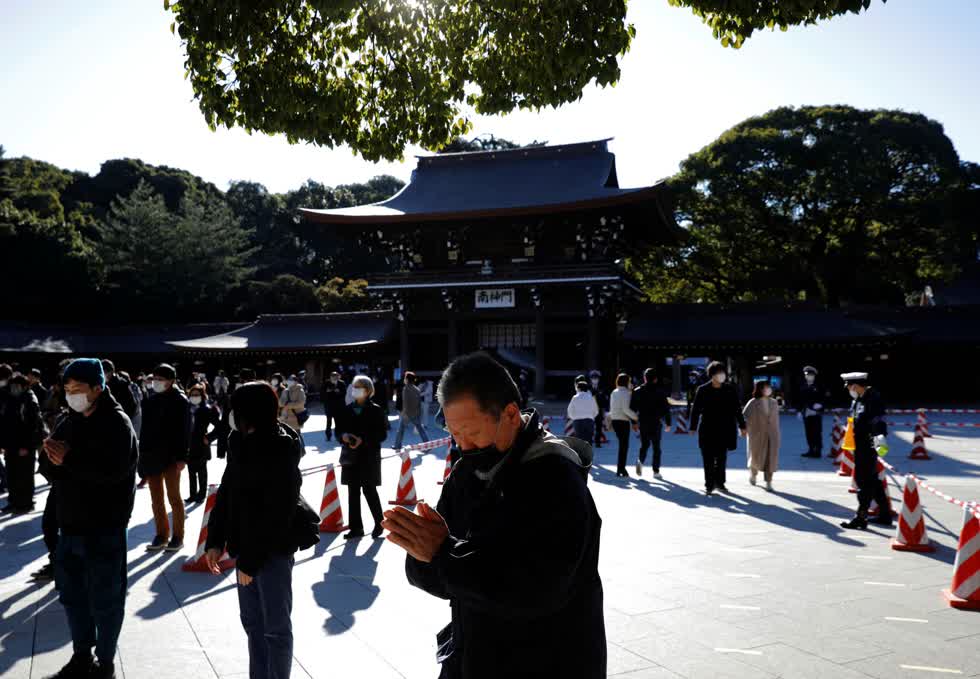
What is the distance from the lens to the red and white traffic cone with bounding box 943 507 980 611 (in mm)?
4930

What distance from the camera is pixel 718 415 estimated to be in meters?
9.30

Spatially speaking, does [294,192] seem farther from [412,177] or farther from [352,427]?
[352,427]

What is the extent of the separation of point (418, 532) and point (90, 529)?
9.33 feet

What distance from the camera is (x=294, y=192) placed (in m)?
53.3

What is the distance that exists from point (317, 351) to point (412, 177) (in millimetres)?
8992

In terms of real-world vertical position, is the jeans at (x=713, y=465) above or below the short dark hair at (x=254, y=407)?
below

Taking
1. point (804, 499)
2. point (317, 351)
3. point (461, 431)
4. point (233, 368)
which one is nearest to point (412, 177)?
point (317, 351)

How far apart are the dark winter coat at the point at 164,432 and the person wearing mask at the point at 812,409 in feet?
33.3

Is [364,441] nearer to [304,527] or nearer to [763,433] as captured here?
[304,527]

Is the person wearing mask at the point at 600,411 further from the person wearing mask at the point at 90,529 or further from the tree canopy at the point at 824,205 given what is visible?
the tree canopy at the point at 824,205

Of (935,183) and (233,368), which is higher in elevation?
(935,183)

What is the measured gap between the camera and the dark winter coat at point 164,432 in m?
6.41

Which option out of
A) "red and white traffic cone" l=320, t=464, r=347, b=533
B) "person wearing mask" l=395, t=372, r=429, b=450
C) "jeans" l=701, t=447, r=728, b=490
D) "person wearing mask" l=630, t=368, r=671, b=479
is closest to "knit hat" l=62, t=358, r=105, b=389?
"red and white traffic cone" l=320, t=464, r=347, b=533

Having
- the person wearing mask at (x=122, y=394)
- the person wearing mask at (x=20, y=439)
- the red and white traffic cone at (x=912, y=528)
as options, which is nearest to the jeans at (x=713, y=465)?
the red and white traffic cone at (x=912, y=528)
